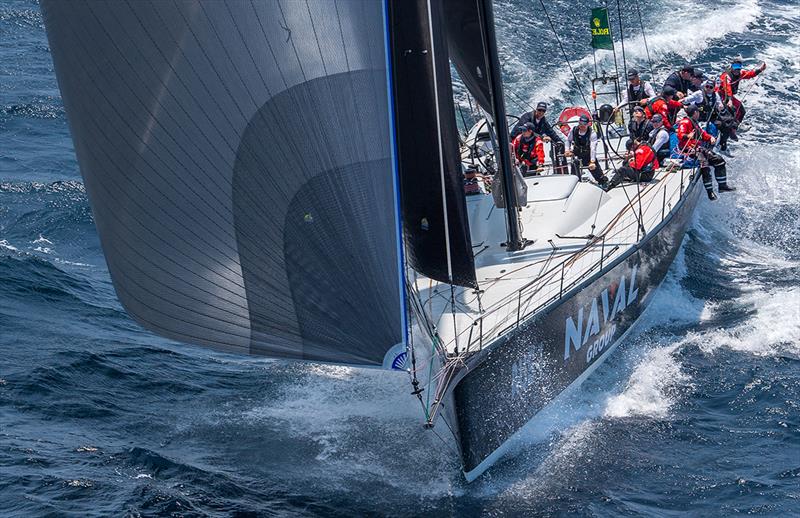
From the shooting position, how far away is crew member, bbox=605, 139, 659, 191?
1467 cm

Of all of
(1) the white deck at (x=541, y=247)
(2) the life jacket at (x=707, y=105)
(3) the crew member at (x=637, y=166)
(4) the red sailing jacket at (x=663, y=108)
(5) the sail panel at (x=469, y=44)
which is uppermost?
(5) the sail panel at (x=469, y=44)

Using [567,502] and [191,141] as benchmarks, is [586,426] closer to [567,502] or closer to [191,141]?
[567,502]

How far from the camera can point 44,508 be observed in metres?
8.98

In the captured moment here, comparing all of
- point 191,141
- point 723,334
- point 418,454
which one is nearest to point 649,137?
point 723,334

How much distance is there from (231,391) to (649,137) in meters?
7.47

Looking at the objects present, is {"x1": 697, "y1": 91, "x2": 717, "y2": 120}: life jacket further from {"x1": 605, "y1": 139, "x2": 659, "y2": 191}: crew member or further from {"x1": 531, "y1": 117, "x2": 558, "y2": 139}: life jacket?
{"x1": 531, "y1": 117, "x2": 558, "y2": 139}: life jacket

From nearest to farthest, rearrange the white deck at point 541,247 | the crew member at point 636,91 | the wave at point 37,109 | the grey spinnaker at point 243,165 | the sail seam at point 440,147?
the grey spinnaker at point 243,165, the sail seam at point 440,147, the white deck at point 541,247, the crew member at point 636,91, the wave at point 37,109

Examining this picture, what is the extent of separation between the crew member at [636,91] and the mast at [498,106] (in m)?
5.96

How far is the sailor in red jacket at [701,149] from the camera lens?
15.6 meters

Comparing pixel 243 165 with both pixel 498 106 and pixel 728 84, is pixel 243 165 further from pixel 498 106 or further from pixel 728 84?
pixel 728 84

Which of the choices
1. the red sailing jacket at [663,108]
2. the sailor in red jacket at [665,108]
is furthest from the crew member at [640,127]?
the red sailing jacket at [663,108]

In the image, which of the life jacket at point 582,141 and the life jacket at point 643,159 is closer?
the life jacket at point 643,159

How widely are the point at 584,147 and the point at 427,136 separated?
18.6ft

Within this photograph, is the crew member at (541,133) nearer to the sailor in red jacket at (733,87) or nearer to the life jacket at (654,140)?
the life jacket at (654,140)
